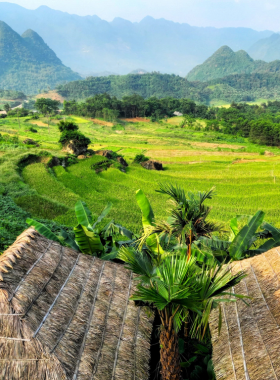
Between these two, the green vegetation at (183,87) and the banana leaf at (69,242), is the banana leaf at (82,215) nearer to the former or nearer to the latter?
the banana leaf at (69,242)

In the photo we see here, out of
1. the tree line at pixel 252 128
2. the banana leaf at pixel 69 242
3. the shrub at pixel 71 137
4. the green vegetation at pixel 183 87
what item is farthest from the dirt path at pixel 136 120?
the banana leaf at pixel 69 242

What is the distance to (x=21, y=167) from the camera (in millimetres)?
23312

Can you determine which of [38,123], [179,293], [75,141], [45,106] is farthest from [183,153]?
[179,293]

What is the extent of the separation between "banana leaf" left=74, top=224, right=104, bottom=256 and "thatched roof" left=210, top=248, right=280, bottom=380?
2.80 meters

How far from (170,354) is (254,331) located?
53.9 inches

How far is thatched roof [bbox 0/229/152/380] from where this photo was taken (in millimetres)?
4004

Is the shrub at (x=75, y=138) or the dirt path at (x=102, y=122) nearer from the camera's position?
the shrub at (x=75, y=138)

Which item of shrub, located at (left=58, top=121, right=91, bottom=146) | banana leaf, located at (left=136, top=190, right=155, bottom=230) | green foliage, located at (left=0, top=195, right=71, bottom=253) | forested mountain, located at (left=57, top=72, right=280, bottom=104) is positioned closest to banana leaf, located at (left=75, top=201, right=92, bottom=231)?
banana leaf, located at (left=136, top=190, right=155, bottom=230)

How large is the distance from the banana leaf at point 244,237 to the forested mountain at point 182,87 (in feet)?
428

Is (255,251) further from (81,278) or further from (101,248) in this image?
(81,278)

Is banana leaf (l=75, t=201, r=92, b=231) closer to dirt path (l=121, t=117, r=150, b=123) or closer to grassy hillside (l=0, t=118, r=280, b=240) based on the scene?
grassy hillside (l=0, t=118, r=280, b=240)

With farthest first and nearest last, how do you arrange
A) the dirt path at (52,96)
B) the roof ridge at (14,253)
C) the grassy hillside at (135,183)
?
the dirt path at (52,96)
the grassy hillside at (135,183)
the roof ridge at (14,253)

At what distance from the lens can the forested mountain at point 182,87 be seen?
14025 cm

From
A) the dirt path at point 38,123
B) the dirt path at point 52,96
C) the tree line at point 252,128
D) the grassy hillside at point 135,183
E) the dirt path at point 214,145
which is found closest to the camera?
the grassy hillside at point 135,183
